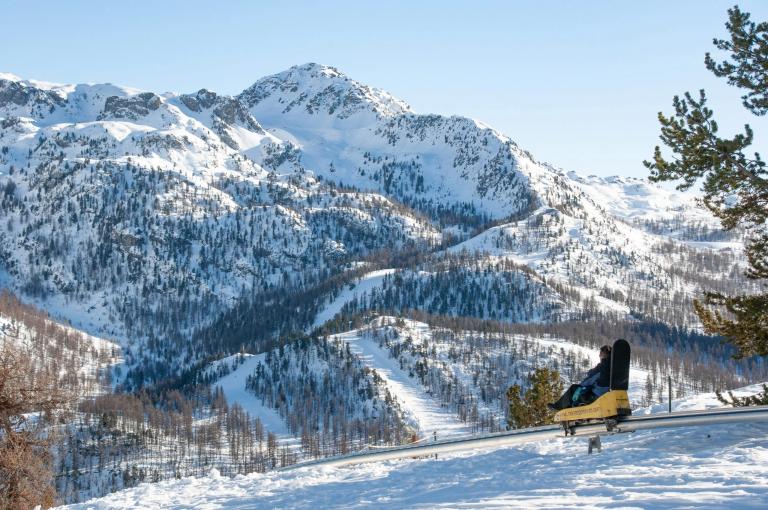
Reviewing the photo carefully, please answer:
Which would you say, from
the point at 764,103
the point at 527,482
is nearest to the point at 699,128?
the point at 764,103

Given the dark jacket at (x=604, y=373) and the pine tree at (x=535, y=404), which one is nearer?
the dark jacket at (x=604, y=373)

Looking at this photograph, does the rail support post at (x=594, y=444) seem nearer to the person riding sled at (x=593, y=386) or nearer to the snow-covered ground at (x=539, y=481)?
the snow-covered ground at (x=539, y=481)

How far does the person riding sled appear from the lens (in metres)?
18.1

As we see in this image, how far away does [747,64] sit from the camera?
2334 centimetres

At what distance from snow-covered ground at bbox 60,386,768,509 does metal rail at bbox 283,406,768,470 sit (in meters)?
0.49

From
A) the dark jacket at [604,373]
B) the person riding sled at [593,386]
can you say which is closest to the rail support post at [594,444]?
the person riding sled at [593,386]

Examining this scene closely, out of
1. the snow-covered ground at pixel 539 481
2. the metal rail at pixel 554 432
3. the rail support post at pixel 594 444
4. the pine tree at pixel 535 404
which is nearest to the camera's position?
the snow-covered ground at pixel 539 481

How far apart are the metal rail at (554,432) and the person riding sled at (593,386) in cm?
69

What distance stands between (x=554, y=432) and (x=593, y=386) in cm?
238

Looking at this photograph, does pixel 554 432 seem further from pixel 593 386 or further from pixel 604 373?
pixel 604 373

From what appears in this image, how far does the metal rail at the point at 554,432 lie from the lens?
17062 millimetres

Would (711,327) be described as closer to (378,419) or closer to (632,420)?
(632,420)

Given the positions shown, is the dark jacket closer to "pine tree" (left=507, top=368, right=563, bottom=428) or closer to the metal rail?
the metal rail

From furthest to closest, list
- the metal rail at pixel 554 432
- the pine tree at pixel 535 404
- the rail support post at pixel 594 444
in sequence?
the pine tree at pixel 535 404 < the rail support post at pixel 594 444 < the metal rail at pixel 554 432
